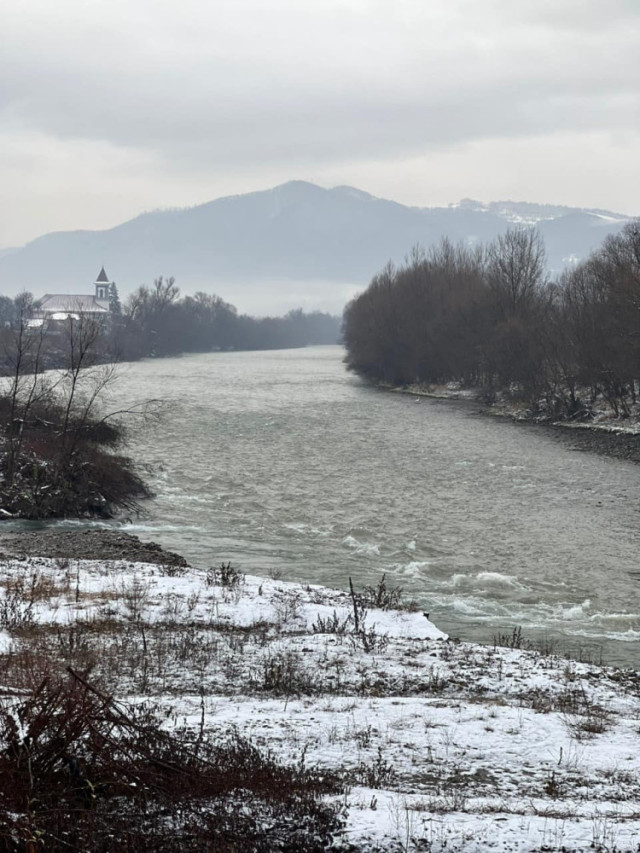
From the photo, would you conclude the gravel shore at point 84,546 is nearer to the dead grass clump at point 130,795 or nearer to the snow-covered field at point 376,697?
the snow-covered field at point 376,697

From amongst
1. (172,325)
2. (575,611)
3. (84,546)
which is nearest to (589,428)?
(575,611)

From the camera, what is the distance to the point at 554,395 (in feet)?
185

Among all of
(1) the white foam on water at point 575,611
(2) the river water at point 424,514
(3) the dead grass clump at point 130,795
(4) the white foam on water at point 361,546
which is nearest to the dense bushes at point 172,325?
(2) the river water at point 424,514

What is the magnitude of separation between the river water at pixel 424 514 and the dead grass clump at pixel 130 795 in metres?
9.80

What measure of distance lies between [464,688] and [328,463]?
1035 inches

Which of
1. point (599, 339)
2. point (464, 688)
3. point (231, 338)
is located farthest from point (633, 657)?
point (231, 338)

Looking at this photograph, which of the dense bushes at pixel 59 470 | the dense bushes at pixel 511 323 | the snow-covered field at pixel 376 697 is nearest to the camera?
the snow-covered field at pixel 376 697

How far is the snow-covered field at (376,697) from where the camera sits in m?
6.27

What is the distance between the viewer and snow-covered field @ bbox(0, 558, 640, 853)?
627cm

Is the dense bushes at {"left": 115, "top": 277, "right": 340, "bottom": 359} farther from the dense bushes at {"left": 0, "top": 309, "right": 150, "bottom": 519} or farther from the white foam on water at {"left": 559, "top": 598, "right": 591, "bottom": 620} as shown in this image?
the white foam on water at {"left": 559, "top": 598, "right": 591, "bottom": 620}

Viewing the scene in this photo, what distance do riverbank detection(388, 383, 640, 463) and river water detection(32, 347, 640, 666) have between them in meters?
1.47

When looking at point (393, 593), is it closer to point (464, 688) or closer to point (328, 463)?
point (464, 688)

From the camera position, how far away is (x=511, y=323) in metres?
65.2

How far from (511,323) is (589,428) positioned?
17.6m
